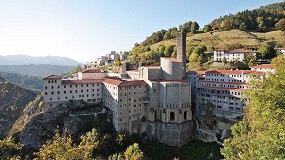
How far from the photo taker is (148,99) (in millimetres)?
61188

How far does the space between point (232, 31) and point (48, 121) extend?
4319 inches

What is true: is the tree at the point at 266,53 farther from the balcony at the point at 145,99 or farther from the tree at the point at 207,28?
the tree at the point at 207,28

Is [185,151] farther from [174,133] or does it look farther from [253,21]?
[253,21]

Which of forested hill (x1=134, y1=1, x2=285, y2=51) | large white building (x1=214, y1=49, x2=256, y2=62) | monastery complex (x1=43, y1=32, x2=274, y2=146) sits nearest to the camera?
monastery complex (x1=43, y1=32, x2=274, y2=146)

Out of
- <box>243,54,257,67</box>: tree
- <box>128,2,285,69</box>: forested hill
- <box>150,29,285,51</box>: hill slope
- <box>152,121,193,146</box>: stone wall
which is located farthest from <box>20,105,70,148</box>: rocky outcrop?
<box>150,29,285,51</box>: hill slope

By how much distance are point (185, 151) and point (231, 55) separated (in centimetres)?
4692

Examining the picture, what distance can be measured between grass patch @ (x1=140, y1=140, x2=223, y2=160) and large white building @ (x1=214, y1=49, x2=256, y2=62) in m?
40.0

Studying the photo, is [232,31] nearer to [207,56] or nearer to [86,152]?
[207,56]

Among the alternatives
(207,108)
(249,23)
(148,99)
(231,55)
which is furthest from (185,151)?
A: (249,23)

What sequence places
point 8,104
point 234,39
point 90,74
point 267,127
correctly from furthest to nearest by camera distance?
point 234,39
point 90,74
point 267,127
point 8,104

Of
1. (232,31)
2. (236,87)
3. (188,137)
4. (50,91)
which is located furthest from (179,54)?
(232,31)

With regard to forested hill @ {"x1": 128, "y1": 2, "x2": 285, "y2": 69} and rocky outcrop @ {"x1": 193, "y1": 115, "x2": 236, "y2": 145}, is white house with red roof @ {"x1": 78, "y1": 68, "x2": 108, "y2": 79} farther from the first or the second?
rocky outcrop @ {"x1": 193, "y1": 115, "x2": 236, "y2": 145}

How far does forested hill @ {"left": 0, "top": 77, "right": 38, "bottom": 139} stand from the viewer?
55.6 feet

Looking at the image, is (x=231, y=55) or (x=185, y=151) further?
(x=231, y=55)
